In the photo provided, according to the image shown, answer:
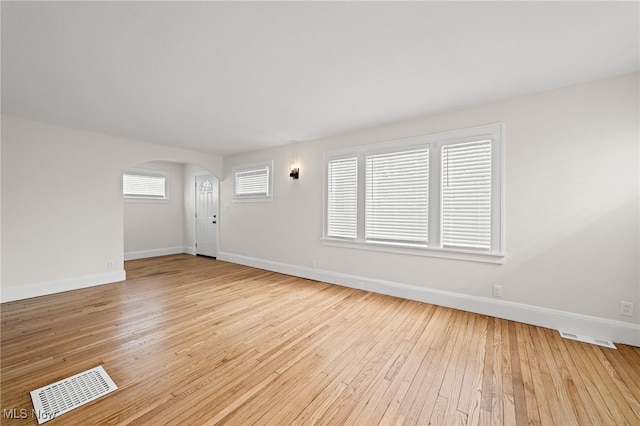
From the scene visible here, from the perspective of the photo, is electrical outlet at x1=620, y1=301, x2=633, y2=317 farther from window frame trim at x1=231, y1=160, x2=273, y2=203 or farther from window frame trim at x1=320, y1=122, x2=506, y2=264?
window frame trim at x1=231, y1=160, x2=273, y2=203

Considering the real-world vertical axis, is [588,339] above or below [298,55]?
below

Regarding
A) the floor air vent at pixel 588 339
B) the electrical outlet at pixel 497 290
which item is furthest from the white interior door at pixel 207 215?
the floor air vent at pixel 588 339

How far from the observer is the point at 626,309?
2451 mm

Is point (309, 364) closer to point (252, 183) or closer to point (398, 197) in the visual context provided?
point (398, 197)

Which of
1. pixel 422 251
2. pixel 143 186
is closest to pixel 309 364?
pixel 422 251

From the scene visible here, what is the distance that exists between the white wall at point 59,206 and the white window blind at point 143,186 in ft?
6.75

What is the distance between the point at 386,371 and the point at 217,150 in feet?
17.7

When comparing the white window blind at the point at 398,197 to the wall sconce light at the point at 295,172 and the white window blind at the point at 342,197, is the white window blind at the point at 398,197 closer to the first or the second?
the white window blind at the point at 342,197

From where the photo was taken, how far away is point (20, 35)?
191cm

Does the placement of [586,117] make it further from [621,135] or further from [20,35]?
[20,35]

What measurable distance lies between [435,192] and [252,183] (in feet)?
12.9

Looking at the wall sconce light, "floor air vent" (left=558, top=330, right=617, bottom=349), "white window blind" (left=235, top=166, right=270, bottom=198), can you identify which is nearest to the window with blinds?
"white window blind" (left=235, top=166, right=270, bottom=198)

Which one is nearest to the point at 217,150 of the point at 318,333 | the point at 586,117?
the point at 318,333

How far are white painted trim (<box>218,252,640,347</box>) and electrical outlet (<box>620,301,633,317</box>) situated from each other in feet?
0.30
